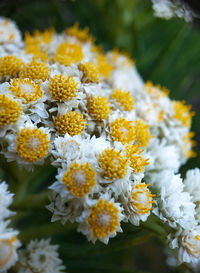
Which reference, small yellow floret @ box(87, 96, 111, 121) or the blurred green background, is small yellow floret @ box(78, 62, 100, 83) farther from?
the blurred green background

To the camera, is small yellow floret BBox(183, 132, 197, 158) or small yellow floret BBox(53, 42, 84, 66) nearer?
small yellow floret BBox(53, 42, 84, 66)

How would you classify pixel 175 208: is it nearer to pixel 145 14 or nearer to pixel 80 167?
pixel 80 167

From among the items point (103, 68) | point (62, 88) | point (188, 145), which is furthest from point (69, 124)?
point (188, 145)

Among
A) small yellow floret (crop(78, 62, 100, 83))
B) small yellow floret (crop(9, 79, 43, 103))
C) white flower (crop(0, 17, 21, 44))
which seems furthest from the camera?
white flower (crop(0, 17, 21, 44))

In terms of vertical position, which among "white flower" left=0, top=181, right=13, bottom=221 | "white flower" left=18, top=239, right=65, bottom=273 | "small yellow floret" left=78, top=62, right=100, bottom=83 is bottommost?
"white flower" left=18, top=239, right=65, bottom=273

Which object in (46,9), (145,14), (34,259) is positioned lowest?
(34,259)

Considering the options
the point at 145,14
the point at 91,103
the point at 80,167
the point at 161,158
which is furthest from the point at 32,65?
the point at 145,14

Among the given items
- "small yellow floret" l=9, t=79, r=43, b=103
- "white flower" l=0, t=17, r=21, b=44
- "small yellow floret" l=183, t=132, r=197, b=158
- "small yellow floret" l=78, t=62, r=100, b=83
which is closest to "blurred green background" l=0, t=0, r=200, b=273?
"small yellow floret" l=183, t=132, r=197, b=158

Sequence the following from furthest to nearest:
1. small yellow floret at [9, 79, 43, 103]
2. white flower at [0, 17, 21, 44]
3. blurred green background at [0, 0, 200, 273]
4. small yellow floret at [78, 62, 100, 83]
Result: blurred green background at [0, 0, 200, 273], white flower at [0, 17, 21, 44], small yellow floret at [78, 62, 100, 83], small yellow floret at [9, 79, 43, 103]
